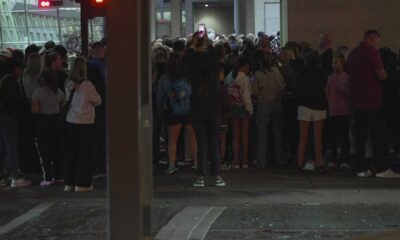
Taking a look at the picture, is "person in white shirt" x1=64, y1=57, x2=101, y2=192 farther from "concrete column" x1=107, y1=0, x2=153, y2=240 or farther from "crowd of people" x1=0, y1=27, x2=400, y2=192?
"concrete column" x1=107, y1=0, x2=153, y2=240

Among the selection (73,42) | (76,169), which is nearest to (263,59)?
(76,169)

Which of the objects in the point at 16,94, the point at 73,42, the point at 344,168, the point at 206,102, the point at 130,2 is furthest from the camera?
the point at 73,42

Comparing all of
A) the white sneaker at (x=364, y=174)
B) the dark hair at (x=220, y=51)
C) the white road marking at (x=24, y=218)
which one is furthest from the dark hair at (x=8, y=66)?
the white sneaker at (x=364, y=174)

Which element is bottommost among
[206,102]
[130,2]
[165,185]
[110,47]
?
[165,185]

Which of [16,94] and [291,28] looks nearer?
[16,94]

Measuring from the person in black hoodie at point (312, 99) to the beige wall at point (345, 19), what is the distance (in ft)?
14.8

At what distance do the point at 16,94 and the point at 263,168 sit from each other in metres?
3.92

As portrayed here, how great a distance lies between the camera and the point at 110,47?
545 cm

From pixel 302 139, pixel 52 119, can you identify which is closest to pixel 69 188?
pixel 52 119

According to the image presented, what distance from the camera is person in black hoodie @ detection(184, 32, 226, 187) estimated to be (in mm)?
9414

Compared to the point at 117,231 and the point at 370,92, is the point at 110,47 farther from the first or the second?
the point at 370,92

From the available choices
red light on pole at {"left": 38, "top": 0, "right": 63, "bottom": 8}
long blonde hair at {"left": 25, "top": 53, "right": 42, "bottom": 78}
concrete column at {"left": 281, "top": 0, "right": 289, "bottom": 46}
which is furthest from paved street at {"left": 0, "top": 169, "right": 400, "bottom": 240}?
red light on pole at {"left": 38, "top": 0, "right": 63, "bottom": 8}

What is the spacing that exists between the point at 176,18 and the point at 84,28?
24.7 metres

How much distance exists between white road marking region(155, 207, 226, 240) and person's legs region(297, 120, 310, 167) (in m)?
2.72
